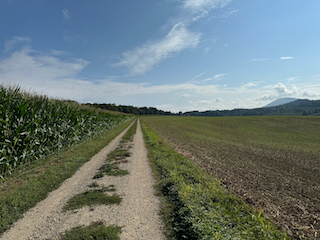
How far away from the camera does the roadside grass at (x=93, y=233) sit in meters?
3.88

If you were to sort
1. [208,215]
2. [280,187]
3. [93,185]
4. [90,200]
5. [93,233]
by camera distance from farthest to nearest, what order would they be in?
[280,187]
[93,185]
[90,200]
[208,215]
[93,233]

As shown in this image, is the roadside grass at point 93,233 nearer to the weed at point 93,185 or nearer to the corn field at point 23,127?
the weed at point 93,185

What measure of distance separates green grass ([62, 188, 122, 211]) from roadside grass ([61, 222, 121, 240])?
1164mm

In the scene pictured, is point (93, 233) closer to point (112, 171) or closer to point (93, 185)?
point (93, 185)

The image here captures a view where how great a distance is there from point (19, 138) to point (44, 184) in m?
2.85

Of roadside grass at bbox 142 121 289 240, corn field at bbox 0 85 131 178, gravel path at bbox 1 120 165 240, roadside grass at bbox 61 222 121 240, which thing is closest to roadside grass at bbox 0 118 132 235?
gravel path at bbox 1 120 165 240

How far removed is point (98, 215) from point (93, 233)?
0.82 metres

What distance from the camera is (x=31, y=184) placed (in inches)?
263

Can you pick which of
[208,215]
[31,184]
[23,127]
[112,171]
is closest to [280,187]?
[208,215]

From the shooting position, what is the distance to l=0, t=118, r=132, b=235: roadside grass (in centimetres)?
497

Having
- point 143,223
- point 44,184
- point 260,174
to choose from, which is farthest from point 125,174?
point 260,174

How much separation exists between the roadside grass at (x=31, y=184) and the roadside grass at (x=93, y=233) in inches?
72.4

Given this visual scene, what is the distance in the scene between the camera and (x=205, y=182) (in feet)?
24.3

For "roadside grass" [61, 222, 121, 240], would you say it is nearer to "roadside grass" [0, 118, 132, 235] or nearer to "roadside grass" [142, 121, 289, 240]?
"roadside grass" [142, 121, 289, 240]
